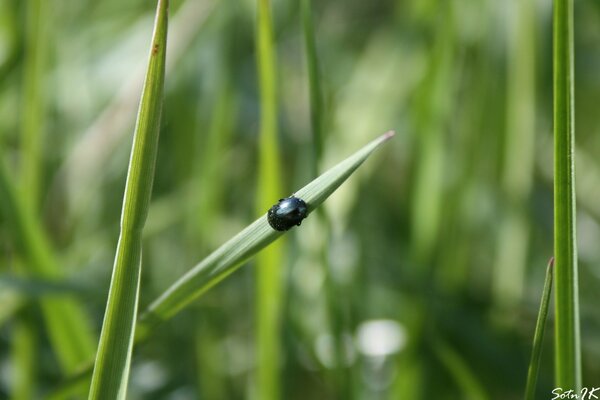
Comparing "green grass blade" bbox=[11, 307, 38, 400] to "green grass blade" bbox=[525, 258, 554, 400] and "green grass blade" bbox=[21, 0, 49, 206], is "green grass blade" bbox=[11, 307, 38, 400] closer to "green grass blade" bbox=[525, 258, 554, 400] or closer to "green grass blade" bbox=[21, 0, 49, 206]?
"green grass blade" bbox=[21, 0, 49, 206]

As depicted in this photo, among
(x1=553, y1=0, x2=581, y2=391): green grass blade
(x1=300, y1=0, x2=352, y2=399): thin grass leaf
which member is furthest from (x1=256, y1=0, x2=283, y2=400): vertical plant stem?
(x1=553, y1=0, x2=581, y2=391): green grass blade

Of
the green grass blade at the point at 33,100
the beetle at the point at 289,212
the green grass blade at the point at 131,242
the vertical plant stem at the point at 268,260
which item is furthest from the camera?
the green grass blade at the point at 33,100

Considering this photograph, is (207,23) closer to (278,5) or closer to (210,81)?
(210,81)

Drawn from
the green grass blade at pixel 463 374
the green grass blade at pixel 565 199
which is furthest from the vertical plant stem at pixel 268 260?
the green grass blade at pixel 565 199

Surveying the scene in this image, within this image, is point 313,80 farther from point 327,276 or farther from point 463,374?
point 463,374

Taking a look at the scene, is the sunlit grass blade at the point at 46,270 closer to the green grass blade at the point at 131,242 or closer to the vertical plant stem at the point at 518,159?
the green grass blade at the point at 131,242

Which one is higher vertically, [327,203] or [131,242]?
[327,203]

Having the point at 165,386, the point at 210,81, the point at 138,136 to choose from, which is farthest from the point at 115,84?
the point at 138,136

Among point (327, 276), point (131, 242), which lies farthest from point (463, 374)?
point (131, 242)

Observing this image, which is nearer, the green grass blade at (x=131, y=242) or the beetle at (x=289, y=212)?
the green grass blade at (x=131, y=242)
